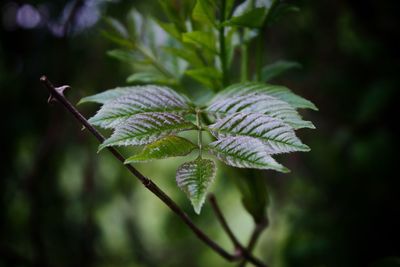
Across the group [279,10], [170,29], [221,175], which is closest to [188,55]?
[170,29]

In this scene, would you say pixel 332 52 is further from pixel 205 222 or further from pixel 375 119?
pixel 205 222

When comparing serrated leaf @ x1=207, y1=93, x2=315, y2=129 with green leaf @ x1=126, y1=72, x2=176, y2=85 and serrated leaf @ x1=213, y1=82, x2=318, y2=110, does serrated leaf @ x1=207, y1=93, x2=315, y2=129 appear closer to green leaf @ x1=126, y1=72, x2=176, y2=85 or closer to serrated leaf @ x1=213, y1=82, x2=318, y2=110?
serrated leaf @ x1=213, y1=82, x2=318, y2=110

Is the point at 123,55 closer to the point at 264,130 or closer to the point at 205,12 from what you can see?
the point at 205,12

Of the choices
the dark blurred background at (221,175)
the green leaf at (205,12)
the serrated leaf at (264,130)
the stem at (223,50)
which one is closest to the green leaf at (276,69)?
the stem at (223,50)

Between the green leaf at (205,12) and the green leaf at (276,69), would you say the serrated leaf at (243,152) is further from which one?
the green leaf at (276,69)

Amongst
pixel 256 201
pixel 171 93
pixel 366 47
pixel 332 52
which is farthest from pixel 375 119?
pixel 171 93
